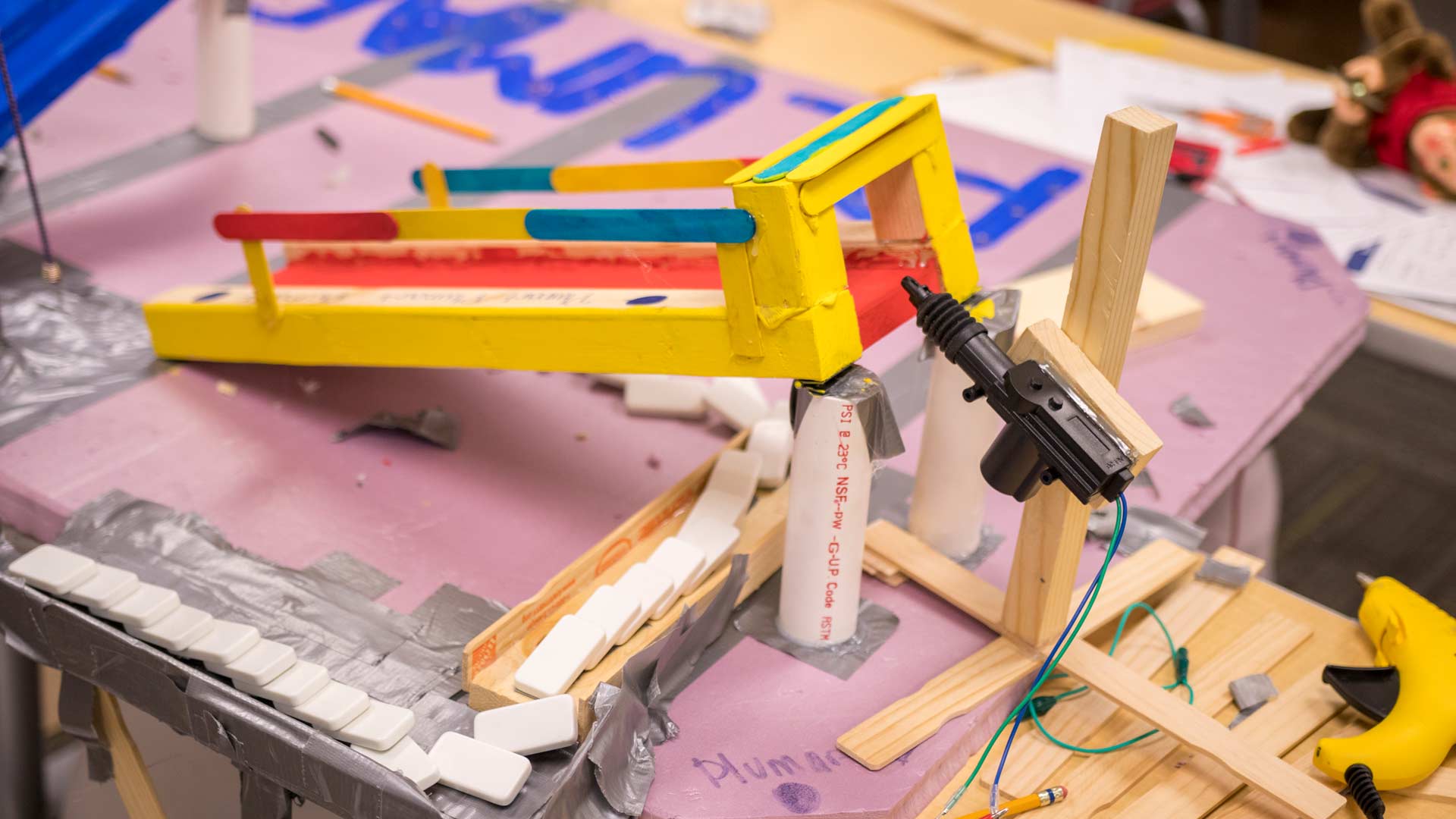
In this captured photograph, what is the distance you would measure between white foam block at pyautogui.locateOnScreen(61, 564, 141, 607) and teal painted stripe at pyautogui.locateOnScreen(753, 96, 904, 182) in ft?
2.30

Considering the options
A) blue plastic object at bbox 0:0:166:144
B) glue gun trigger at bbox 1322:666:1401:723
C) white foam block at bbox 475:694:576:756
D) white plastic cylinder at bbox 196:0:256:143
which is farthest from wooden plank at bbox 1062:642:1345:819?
white plastic cylinder at bbox 196:0:256:143

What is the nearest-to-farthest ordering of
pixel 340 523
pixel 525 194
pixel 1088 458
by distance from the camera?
pixel 1088 458 < pixel 340 523 < pixel 525 194

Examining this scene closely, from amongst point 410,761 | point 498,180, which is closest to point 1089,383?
point 410,761

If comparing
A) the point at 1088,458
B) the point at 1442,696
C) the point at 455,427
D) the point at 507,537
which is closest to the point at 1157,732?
the point at 1442,696

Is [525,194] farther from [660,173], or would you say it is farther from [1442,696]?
[1442,696]

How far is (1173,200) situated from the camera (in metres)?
2.00

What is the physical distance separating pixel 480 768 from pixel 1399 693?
32.8 inches

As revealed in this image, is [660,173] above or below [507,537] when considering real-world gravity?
above

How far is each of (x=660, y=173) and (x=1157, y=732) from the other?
78 cm

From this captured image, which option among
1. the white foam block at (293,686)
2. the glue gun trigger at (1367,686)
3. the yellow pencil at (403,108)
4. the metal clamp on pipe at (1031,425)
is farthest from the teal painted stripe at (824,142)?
the yellow pencil at (403,108)

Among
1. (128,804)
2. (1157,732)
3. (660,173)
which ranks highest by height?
(660,173)

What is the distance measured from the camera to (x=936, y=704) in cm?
112

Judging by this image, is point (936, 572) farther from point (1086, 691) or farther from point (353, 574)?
point (353, 574)

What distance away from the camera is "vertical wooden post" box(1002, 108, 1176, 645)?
3.03 ft
